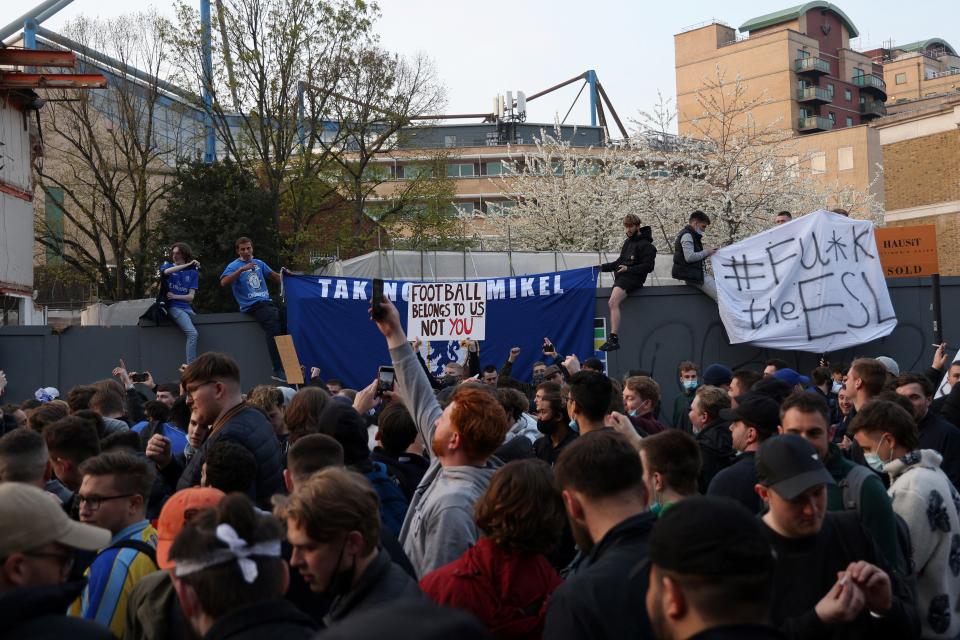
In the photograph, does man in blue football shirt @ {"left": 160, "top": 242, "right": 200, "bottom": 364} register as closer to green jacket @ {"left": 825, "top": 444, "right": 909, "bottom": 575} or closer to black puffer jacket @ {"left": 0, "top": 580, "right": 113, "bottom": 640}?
green jacket @ {"left": 825, "top": 444, "right": 909, "bottom": 575}

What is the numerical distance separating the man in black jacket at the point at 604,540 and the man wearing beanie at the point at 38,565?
1.33 m

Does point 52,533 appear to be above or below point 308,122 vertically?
below

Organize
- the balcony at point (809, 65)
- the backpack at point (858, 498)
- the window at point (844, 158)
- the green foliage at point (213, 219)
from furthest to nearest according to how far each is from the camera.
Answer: the balcony at point (809, 65), the window at point (844, 158), the green foliage at point (213, 219), the backpack at point (858, 498)

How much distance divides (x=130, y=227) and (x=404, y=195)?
9.63 meters

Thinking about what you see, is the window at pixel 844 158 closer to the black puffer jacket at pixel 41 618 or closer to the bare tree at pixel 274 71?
the bare tree at pixel 274 71

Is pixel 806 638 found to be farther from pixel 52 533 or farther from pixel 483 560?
pixel 52 533

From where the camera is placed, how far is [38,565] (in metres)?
3.05

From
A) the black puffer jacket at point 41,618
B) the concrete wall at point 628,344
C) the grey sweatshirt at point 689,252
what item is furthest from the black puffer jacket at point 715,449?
the grey sweatshirt at point 689,252

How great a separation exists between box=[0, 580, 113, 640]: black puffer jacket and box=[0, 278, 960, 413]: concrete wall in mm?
12324

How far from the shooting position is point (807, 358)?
15477 mm

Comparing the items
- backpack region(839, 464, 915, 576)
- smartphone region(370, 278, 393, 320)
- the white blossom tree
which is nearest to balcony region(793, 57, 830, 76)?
the white blossom tree

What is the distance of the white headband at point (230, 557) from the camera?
9.33ft

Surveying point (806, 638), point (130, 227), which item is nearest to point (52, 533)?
point (806, 638)

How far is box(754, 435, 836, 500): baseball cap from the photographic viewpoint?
3.73 m
